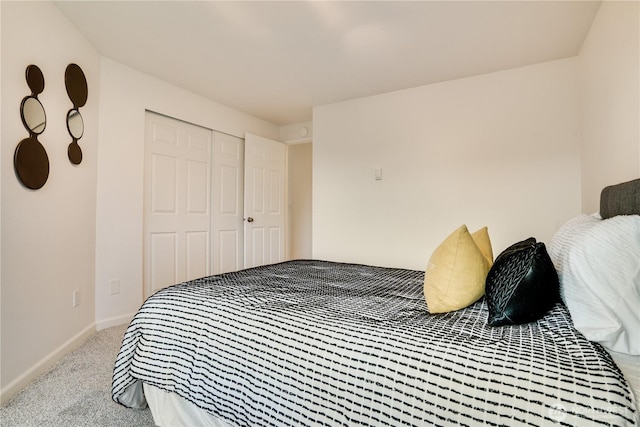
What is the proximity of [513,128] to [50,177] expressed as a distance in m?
3.49

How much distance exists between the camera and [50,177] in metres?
1.99

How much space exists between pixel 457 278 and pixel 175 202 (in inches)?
112

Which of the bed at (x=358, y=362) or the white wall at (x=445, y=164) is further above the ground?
the white wall at (x=445, y=164)

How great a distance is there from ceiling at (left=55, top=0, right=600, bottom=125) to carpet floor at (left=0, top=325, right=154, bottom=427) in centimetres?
223

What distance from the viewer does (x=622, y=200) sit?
118 cm

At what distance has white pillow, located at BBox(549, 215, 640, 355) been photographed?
826mm

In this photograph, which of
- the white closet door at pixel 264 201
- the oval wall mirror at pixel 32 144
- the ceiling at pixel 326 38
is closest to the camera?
the oval wall mirror at pixel 32 144

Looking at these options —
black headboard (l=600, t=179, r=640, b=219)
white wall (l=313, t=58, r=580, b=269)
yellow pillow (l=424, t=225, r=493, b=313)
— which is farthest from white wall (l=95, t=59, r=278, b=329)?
black headboard (l=600, t=179, r=640, b=219)

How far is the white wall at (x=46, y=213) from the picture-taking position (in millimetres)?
1636

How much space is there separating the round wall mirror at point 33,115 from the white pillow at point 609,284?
2614mm

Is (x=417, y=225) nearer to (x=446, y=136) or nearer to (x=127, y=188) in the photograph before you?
(x=446, y=136)

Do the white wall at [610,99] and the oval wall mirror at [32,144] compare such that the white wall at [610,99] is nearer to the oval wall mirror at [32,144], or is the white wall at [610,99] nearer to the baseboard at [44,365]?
the oval wall mirror at [32,144]

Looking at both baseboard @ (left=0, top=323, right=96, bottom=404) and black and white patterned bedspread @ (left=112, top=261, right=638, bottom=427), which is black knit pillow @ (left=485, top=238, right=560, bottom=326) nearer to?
black and white patterned bedspread @ (left=112, top=261, right=638, bottom=427)

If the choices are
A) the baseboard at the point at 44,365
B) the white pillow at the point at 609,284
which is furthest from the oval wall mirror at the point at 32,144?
the white pillow at the point at 609,284
